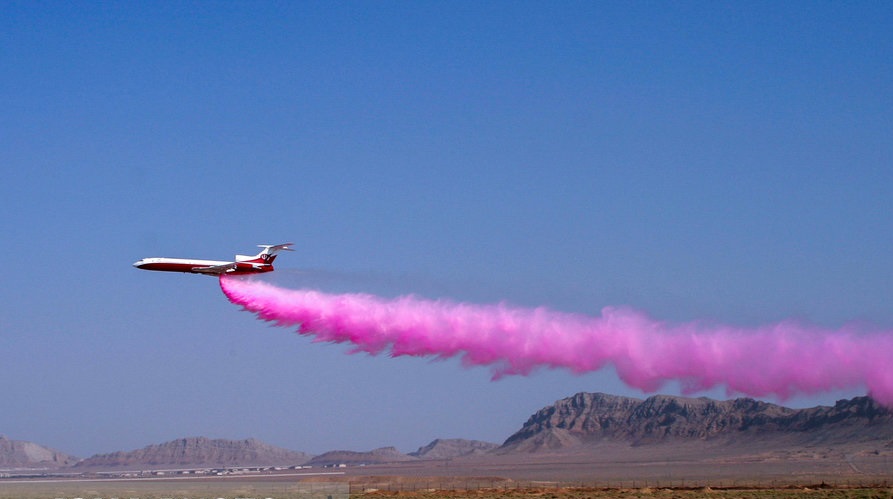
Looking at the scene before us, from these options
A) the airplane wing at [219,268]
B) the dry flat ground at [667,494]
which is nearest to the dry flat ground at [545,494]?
the dry flat ground at [667,494]

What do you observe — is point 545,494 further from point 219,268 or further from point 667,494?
point 219,268

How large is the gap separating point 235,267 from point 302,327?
322 inches

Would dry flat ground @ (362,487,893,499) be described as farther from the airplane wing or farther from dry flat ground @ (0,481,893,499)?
the airplane wing

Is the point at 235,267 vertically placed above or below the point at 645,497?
above

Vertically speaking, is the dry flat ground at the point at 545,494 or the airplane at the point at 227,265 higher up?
the airplane at the point at 227,265

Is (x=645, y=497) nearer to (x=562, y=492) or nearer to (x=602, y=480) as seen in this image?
(x=562, y=492)

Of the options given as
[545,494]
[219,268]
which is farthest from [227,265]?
[545,494]

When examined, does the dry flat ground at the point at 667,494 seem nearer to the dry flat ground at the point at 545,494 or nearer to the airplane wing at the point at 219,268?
the dry flat ground at the point at 545,494

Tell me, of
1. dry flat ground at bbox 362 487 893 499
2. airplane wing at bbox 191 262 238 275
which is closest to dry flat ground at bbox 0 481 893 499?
dry flat ground at bbox 362 487 893 499

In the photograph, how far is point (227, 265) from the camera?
321 ft

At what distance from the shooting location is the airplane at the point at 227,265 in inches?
3856

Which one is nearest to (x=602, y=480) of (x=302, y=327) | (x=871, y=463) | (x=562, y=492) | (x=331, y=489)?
(x=562, y=492)

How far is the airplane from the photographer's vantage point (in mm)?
97938

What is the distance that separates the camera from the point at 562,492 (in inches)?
4245
